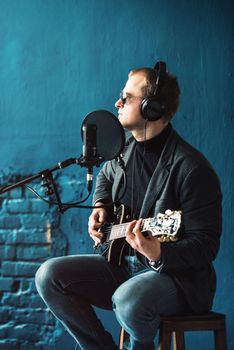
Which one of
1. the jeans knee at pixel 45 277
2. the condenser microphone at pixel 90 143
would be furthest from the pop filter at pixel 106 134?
the jeans knee at pixel 45 277

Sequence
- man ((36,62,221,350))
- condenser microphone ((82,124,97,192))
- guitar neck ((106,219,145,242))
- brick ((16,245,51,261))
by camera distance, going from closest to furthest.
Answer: condenser microphone ((82,124,97,192))
man ((36,62,221,350))
guitar neck ((106,219,145,242))
brick ((16,245,51,261))

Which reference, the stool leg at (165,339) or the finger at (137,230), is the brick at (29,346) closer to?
the stool leg at (165,339)

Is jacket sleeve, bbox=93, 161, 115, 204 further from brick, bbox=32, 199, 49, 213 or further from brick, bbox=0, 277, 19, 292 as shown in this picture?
brick, bbox=0, 277, 19, 292

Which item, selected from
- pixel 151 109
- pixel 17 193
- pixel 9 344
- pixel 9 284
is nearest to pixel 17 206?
pixel 17 193

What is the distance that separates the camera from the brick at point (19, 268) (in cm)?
295

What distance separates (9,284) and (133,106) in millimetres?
1200

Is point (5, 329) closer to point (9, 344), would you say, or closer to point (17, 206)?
point (9, 344)

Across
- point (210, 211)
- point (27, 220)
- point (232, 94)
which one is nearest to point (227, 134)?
point (232, 94)

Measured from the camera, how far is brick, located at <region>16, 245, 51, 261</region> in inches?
116

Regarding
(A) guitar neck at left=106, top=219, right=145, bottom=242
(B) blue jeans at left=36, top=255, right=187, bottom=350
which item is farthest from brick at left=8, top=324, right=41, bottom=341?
(A) guitar neck at left=106, top=219, right=145, bottom=242

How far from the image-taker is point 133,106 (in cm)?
232

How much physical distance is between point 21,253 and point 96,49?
3.46ft

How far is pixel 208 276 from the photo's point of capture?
2107 mm

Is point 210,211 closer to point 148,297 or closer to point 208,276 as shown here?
point 208,276
